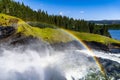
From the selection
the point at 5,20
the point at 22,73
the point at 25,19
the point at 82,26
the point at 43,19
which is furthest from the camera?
the point at 82,26

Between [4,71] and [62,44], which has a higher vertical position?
[4,71]

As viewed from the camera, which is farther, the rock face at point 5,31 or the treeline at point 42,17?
the treeline at point 42,17

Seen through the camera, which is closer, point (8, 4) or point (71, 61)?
point (71, 61)

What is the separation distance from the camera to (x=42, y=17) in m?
124

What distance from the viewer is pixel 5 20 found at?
275 feet

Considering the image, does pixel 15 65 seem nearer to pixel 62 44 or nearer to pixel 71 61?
pixel 71 61

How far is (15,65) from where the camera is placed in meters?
28.2

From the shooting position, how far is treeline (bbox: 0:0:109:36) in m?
109

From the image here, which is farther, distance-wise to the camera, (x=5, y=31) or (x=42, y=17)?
(x=42, y=17)

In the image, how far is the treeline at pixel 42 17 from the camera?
109375 mm

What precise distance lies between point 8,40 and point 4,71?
51.2 meters

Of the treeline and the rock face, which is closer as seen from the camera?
the rock face

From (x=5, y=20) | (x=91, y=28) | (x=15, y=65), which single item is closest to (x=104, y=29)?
(x=91, y=28)

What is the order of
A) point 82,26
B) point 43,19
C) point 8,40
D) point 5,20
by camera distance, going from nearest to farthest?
1. point 8,40
2. point 5,20
3. point 43,19
4. point 82,26
